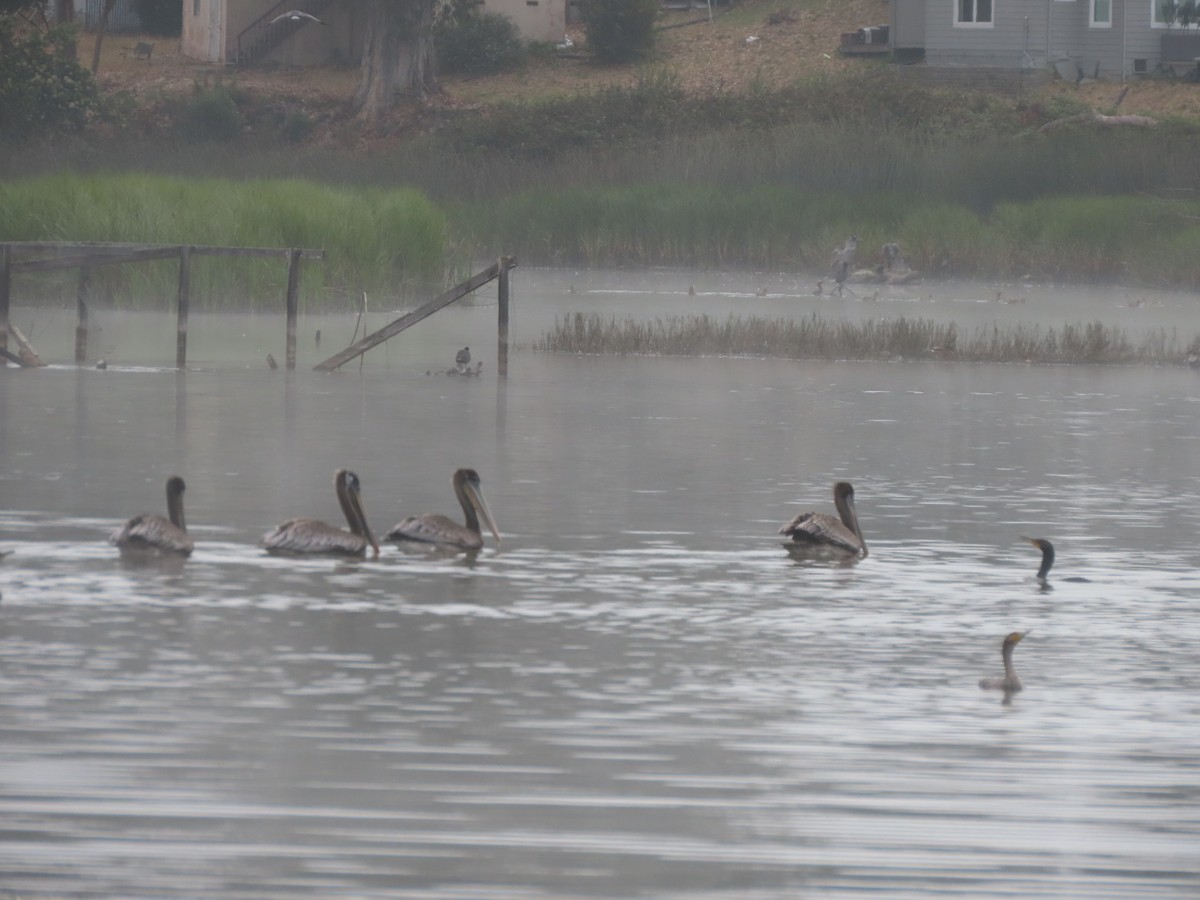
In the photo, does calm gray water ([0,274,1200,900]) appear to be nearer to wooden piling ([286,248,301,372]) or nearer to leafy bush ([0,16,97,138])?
wooden piling ([286,248,301,372])

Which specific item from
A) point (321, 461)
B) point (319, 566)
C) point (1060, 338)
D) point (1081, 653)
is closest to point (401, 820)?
point (1081, 653)

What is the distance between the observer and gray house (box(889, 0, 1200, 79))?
6894 centimetres

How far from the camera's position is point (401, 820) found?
23.5 ft

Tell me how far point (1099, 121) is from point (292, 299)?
36.7 metres

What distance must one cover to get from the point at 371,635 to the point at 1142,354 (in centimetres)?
2146

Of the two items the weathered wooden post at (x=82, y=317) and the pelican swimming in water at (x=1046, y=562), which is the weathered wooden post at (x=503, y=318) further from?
the pelican swimming in water at (x=1046, y=562)

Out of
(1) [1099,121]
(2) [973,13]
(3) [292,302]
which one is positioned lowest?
(3) [292,302]

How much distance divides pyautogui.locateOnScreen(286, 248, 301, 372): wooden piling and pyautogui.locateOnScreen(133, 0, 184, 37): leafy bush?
5419 cm

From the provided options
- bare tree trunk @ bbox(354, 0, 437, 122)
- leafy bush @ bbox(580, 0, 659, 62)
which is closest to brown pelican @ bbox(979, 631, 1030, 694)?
bare tree trunk @ bbox(354, 0, 437, 122)

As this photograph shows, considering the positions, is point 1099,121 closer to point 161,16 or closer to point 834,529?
point 161,16

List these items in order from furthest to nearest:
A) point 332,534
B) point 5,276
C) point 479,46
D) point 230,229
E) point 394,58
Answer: point 479,46, point 394,58, point 230,229, point 5,276, point 332,534

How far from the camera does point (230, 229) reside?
3241 centimetres

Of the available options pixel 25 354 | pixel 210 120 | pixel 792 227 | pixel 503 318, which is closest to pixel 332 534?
pixel 503 318

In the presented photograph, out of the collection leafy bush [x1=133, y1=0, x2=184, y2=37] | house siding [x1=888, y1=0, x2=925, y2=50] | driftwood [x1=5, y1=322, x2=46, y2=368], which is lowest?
driftwood [x1=5, y1=322, x2=46, y2=368]
